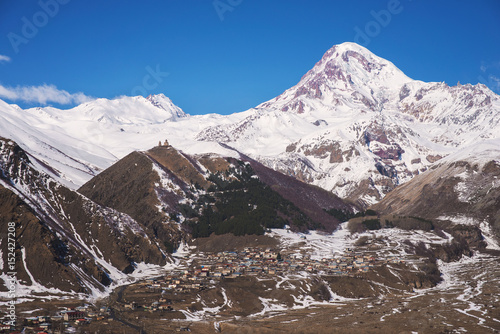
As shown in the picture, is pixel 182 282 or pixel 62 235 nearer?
pixel 62 235

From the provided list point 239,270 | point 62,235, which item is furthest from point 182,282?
point 62,235

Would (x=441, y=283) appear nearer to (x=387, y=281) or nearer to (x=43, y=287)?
(x=387, y=281)

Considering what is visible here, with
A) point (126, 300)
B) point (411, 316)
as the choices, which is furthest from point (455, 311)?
point (126, 300)

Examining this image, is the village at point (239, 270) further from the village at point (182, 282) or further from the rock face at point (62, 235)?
the rock face at point (62, 235)

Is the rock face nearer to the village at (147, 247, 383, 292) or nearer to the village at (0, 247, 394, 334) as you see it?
the village at (0, 247, 394, 334)

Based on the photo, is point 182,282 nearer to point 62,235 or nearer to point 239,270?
point 239,270

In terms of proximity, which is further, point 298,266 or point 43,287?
point 298,266

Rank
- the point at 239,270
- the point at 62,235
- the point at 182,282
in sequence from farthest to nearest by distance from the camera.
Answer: the point at 239,270 < the point at 182,282 < the point at 62,235
